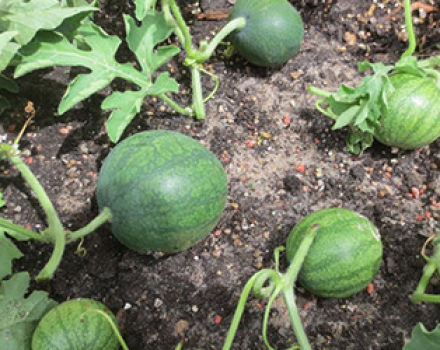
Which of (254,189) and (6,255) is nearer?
(6,255)

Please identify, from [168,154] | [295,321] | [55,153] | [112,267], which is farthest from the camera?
[55,153]

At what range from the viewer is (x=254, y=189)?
2674mm

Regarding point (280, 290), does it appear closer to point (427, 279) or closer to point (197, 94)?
point (427, 279)

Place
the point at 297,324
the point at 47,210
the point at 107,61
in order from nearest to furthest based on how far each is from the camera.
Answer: the point at 297,324 → the point at 47,210 → the point at 107,61

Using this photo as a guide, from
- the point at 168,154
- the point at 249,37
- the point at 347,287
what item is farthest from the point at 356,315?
the point at 249,37

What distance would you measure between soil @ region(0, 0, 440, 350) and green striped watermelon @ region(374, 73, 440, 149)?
26 cm

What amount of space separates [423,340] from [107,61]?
6.12ft

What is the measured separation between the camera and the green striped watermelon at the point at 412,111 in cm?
244

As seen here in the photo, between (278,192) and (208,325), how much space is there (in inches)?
32.0

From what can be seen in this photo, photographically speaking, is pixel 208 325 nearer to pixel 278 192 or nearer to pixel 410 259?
pixel 278 192

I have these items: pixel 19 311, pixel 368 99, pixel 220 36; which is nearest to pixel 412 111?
pixel 368 99

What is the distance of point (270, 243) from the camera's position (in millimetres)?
2520

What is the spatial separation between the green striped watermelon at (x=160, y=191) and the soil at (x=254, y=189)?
390 millimetres

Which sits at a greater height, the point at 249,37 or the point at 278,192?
the point at 249,37
